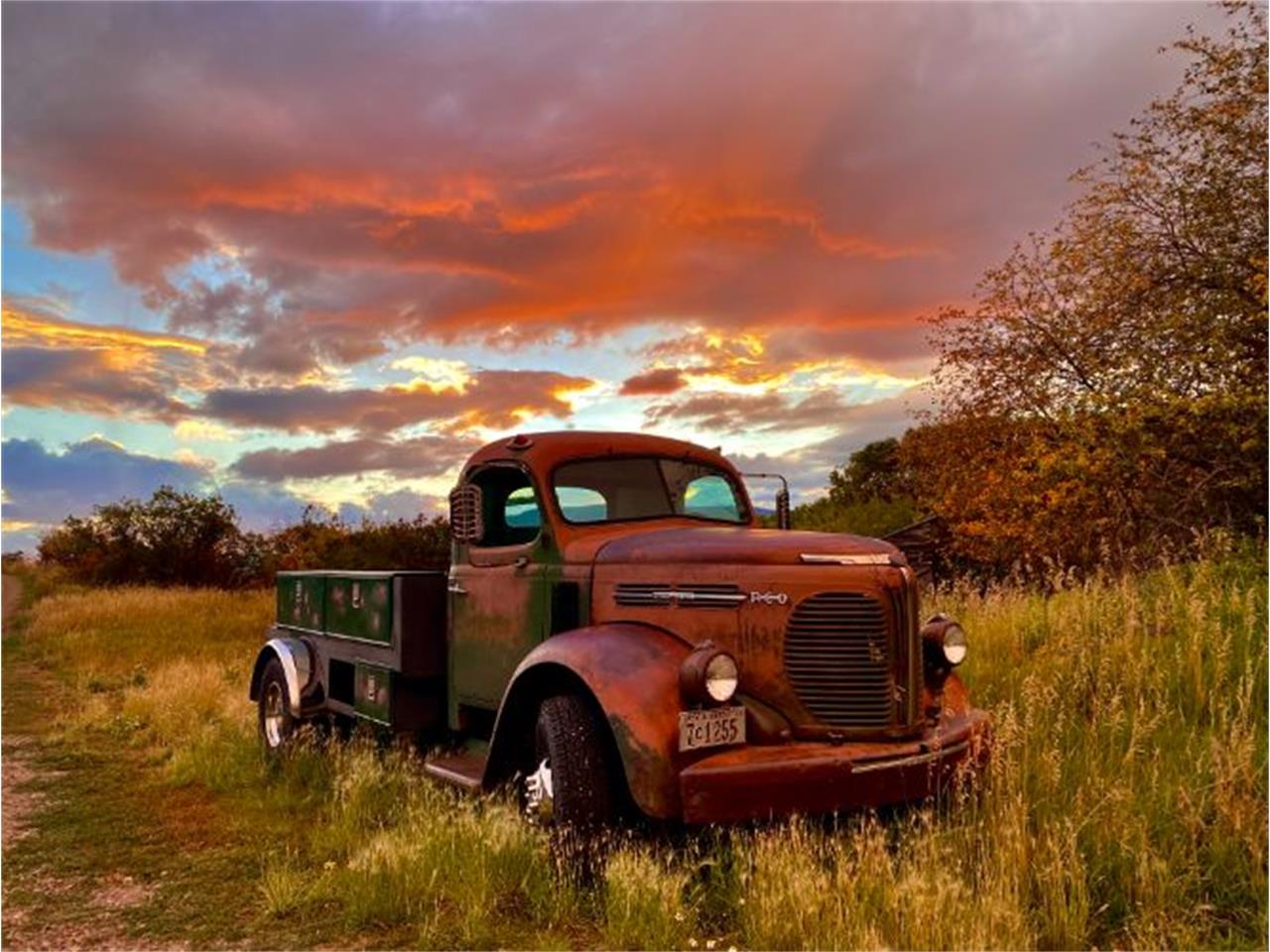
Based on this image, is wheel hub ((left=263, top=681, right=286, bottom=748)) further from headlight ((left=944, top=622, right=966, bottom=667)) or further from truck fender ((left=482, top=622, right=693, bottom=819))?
headlight ((left=944, top=622, right=966, bottom=667))

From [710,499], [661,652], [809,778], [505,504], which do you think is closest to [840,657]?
[809,778]

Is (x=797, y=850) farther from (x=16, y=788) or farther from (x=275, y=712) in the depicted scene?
(x=16, y=788)

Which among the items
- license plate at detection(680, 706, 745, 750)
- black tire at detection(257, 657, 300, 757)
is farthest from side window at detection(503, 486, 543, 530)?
black tire at detection(257, 657, 300, 757)

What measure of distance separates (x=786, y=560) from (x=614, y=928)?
5.95 ft

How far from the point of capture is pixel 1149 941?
416 centimetres

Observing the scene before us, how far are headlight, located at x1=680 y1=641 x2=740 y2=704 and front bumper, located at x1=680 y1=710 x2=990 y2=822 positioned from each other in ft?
0.88

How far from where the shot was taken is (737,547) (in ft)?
17.0

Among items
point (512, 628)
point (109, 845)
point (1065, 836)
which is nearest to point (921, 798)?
point (1065, 836)

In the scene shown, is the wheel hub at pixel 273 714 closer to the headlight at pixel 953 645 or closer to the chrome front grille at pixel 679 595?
the chrome front grille at pixel 679 595

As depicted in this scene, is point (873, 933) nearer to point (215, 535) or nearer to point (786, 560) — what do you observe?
point (786, 560)

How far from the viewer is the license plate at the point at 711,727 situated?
184 inches

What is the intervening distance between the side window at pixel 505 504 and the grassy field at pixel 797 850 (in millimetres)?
1563

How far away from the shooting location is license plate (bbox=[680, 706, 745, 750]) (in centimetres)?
468

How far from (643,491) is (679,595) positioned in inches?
54.6
